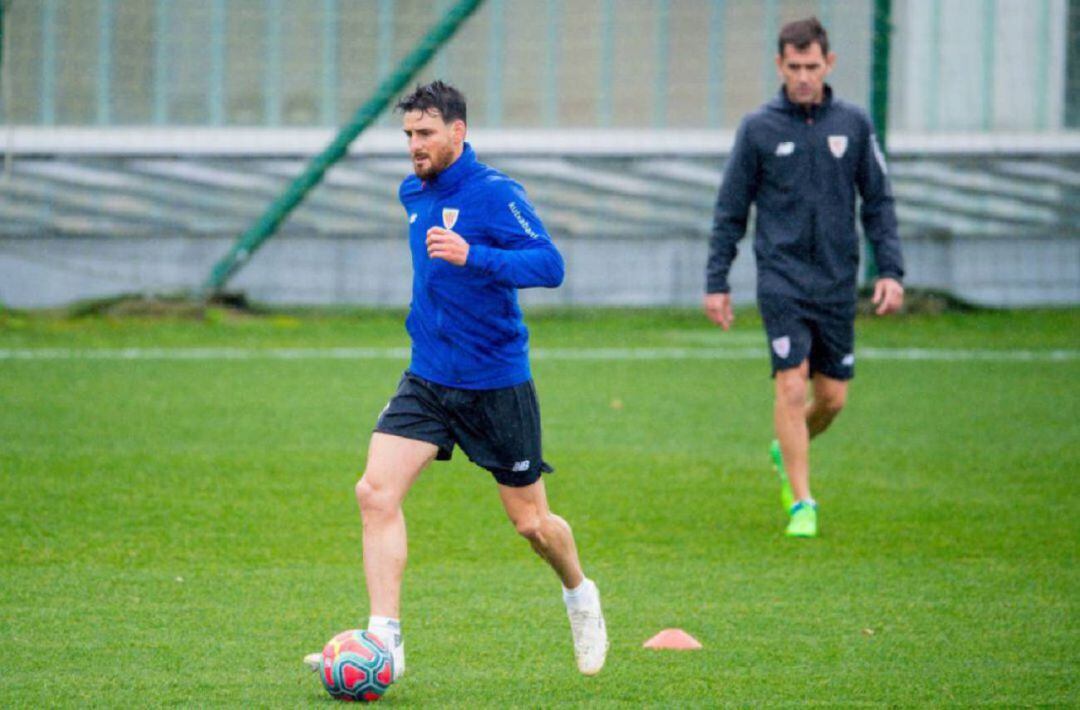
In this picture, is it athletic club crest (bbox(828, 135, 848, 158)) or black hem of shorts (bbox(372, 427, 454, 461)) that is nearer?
black hem of shorts (bbox(372, 427, 454, 461))

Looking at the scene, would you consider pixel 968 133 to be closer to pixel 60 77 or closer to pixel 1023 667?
pixel 60 77

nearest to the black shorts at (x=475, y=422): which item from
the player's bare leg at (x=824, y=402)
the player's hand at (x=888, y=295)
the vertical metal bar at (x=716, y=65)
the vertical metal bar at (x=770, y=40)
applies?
the player's hand at (x=888, y=295)

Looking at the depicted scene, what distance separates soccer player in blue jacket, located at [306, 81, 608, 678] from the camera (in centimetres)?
586

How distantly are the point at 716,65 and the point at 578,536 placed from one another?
14169mm

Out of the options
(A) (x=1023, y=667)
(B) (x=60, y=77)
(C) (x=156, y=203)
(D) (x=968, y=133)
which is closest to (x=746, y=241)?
(D) (x=968, y=133)

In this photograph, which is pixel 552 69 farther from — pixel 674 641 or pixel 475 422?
pixel 475 422

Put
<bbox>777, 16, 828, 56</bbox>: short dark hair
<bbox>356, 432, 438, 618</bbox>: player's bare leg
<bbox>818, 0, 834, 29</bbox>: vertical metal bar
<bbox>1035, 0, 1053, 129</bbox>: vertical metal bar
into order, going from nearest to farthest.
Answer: <bbox>356, 432, 438, 618</bbox>: player's bare leg < <bbox>777, 16, 828, 56</bbox>: short dark hair < <bbox>1035, 0, 1053, 129</bbox>: vertical metal bar < <bbox>818, 0, 834, 29</bbox>: vertical metal bar

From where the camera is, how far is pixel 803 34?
8.30 m

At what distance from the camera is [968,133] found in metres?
20.8

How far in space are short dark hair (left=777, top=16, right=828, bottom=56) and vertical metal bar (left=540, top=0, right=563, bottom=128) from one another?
44.4 ft

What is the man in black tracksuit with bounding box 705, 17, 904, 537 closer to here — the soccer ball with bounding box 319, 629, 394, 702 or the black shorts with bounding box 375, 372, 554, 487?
the black shorts with bounding box 375, 372, 554, 487

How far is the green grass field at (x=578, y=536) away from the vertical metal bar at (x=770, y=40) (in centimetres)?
755

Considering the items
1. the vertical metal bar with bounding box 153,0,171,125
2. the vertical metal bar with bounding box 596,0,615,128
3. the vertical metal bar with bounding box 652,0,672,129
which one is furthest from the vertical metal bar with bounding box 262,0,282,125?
the vertical metal bar with bounding box 652,0,672,129

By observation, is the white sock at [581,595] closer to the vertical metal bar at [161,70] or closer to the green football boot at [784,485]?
the green football boot at [784,485]
